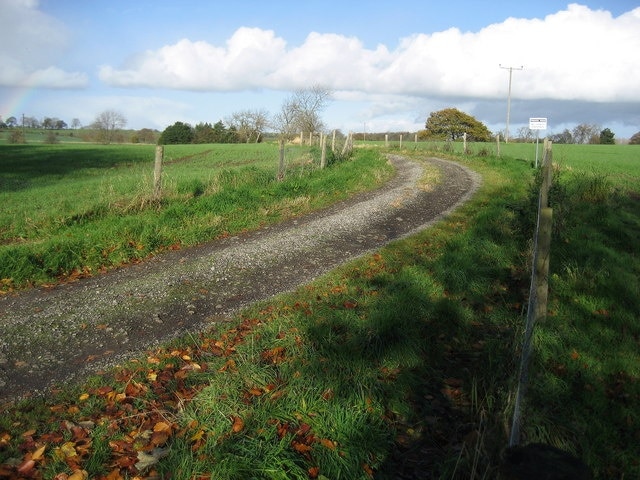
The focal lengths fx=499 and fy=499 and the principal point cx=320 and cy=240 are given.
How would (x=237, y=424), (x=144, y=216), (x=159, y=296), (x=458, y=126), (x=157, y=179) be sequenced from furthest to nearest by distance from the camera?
(x=458, y=126) < (x=157, y=179) < (x=144, y=216) < (x=159, y=296) < (x=237, y=424)

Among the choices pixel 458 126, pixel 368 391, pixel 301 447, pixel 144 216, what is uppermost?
pixel 458 126

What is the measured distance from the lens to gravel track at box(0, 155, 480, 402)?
4.99 metres

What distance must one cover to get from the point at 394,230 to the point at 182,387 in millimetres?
6773

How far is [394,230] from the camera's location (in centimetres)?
1041

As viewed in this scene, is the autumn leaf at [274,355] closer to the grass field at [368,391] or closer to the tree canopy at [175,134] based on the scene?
the grass field at [368,391]

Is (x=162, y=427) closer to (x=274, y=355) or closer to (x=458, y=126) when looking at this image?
(x=274, y=355)

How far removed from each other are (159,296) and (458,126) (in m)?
78.8

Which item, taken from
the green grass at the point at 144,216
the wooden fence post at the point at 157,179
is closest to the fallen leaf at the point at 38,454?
the green grass at the point at 144,216

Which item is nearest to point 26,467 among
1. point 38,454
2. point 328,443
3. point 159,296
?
point 38,454

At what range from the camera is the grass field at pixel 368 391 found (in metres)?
3.41

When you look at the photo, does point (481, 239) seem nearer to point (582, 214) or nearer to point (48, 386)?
point (582, 214)

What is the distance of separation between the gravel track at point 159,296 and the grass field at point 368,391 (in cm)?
46

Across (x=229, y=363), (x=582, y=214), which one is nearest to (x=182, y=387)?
(x=229, y=363)

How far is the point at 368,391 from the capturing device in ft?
13.6
